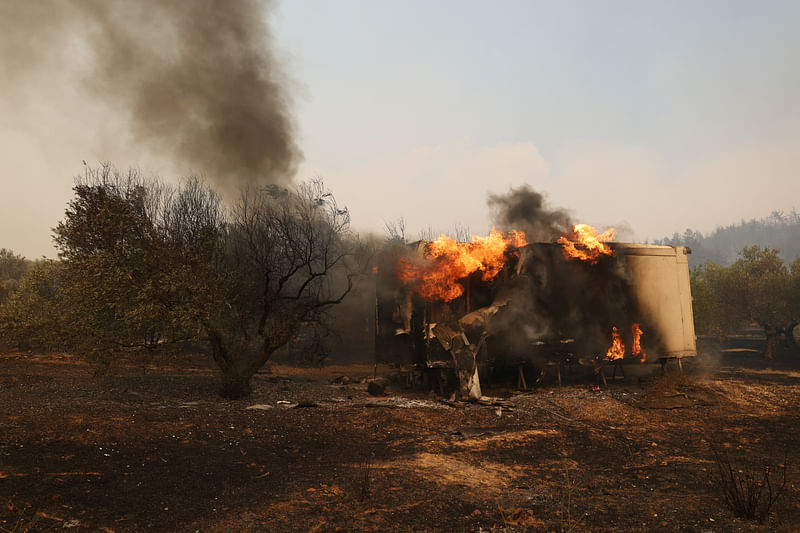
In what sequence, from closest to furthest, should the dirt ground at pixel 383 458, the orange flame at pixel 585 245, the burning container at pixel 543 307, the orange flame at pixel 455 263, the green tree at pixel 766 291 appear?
the dirt ground at pixel 383 458, the burning container at pixel 543 307, the orange flame at pixel 455 263, the orange flame at pixel 585 245, the green tree at pixel 766 291

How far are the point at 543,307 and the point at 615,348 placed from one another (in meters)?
3.95

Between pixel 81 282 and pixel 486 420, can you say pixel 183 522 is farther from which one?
pixel 81 282

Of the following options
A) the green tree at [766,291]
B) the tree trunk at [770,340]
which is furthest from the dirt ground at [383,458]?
the tree trunk at [770,340]

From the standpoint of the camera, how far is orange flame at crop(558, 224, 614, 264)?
63.9ft

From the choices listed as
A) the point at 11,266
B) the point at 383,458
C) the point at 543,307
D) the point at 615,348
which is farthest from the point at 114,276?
the point at 11,266

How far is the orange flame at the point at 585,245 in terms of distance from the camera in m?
19.5

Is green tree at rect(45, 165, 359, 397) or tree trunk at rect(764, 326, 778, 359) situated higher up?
green tree at rect(45, 165, 359, 397)

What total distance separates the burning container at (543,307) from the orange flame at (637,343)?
0.05 metres

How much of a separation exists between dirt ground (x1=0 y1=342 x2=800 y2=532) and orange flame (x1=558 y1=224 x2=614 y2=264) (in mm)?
5778

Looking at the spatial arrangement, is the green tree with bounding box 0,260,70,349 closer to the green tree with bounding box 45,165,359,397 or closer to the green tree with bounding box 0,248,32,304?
the green tree with bounding box 45,165,359,397

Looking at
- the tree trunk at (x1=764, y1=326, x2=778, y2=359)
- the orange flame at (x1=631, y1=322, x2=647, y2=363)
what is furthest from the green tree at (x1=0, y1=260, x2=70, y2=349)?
the tree trunk at (x1=764, y1=326, x2=778, y2=359)

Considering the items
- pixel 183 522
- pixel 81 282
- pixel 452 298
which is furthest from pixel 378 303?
pixel 183 522

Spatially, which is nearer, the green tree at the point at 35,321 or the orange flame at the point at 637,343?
the green tree at the point at 35,321

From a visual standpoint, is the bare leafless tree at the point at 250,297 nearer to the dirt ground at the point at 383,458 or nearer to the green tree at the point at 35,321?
the dirt ground at the point at 383,458
